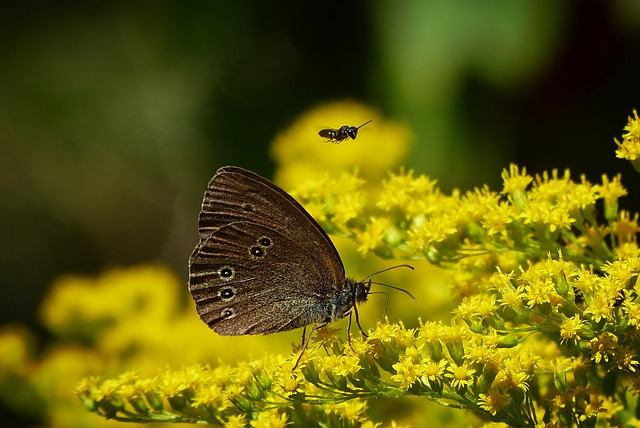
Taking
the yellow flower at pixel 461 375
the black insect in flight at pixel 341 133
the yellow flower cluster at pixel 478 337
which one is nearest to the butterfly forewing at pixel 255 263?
the yellow flower cluster at pixel 478 337

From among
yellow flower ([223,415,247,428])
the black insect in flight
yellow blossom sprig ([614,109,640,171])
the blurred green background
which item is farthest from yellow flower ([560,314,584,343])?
the blurred green background

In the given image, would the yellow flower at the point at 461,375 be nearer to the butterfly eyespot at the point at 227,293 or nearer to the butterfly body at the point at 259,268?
the butterfly body at the point at 259,268

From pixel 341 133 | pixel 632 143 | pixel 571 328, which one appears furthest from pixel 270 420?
pixel 341 133

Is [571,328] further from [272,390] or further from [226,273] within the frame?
[226,273]

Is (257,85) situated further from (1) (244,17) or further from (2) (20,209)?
(2) (20,209)

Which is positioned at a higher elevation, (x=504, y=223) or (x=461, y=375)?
(x=504, y=223)

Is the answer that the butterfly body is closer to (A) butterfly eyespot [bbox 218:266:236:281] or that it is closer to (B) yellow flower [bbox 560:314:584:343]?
(A) butterfly eyespot [bbox 218:266:236:281]

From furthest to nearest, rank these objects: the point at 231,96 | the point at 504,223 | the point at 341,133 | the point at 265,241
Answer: the point at 231,96 < the point at 341,133 < the point at 265,241 < the point at 504,223
